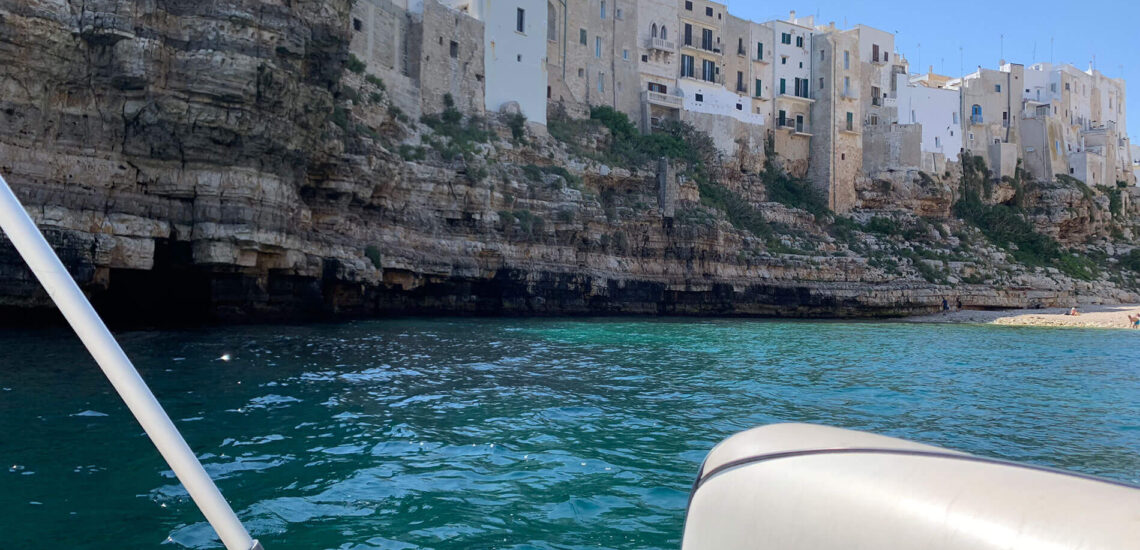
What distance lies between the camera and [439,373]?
14.5 m

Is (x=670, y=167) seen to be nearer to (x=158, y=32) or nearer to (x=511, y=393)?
(x=158, y=32)

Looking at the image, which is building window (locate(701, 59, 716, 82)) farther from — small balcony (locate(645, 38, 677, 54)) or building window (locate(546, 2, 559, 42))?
building window (locate(546, 2, 559, 42))

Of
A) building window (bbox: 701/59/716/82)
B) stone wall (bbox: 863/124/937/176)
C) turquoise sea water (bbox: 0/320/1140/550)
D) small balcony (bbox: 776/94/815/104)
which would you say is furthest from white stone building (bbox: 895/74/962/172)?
turquoise sea water (bbox: 0/320/1140/550)

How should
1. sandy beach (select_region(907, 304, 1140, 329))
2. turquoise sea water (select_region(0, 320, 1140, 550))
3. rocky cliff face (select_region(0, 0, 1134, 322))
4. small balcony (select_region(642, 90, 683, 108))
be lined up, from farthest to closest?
small balcony (select_region(642, 90, 683, 108)) → sandy beach (select_region(907, 304, 1140, 329)) → rocky cliff face (select_region(0, 0, 1134, 322)) → turquoise sea water (select_region(0, 320, 1140, 550))

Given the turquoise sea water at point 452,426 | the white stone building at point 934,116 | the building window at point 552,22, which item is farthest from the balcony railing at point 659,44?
the turquoise sea water at point 452,426

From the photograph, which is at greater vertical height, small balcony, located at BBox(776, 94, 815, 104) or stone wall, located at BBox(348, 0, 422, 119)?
small balcony, located at BBox(776, 94, 815, 104)

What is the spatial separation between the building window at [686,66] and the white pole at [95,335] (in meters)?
55.3

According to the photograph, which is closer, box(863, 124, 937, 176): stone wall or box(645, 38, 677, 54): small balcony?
box(645, 38, 677, 54): small balcony

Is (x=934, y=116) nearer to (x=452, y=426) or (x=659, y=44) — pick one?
(x=659, y=44)

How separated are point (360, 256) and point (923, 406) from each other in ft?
69.2

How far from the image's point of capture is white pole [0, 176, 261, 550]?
2.11 meters

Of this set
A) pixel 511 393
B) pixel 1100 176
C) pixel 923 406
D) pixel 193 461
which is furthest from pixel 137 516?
pixel 1100 176

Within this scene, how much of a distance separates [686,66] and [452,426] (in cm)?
4935

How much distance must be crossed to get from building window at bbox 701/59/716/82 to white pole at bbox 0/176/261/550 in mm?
56818
